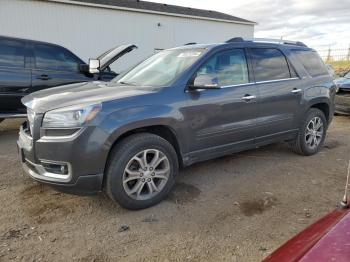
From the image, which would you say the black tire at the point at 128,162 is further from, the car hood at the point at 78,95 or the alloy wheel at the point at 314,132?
the alloy wheel at the point at 314,132

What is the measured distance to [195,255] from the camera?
295cm

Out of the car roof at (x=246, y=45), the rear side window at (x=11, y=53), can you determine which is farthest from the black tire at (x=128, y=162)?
the rear side window at (x=11, y=53)

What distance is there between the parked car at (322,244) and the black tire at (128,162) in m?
2.04

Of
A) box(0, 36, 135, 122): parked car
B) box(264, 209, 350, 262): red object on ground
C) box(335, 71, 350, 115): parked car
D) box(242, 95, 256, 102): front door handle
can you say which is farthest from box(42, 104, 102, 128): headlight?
box(335, 71, 350, 115): parked car

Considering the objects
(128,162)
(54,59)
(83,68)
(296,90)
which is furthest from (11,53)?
(296,90)

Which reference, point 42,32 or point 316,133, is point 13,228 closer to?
point 316,133

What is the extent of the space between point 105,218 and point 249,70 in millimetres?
2631

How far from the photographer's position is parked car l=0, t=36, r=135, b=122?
6.62 metres

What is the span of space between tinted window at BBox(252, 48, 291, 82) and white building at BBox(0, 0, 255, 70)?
11.6 meters

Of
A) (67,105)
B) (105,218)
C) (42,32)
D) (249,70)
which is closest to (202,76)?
(249,70)

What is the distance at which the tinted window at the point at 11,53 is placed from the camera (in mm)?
6652

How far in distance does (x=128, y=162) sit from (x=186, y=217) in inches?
32.2

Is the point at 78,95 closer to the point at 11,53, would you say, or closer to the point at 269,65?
the point at 269,65

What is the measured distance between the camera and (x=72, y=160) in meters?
3.29
